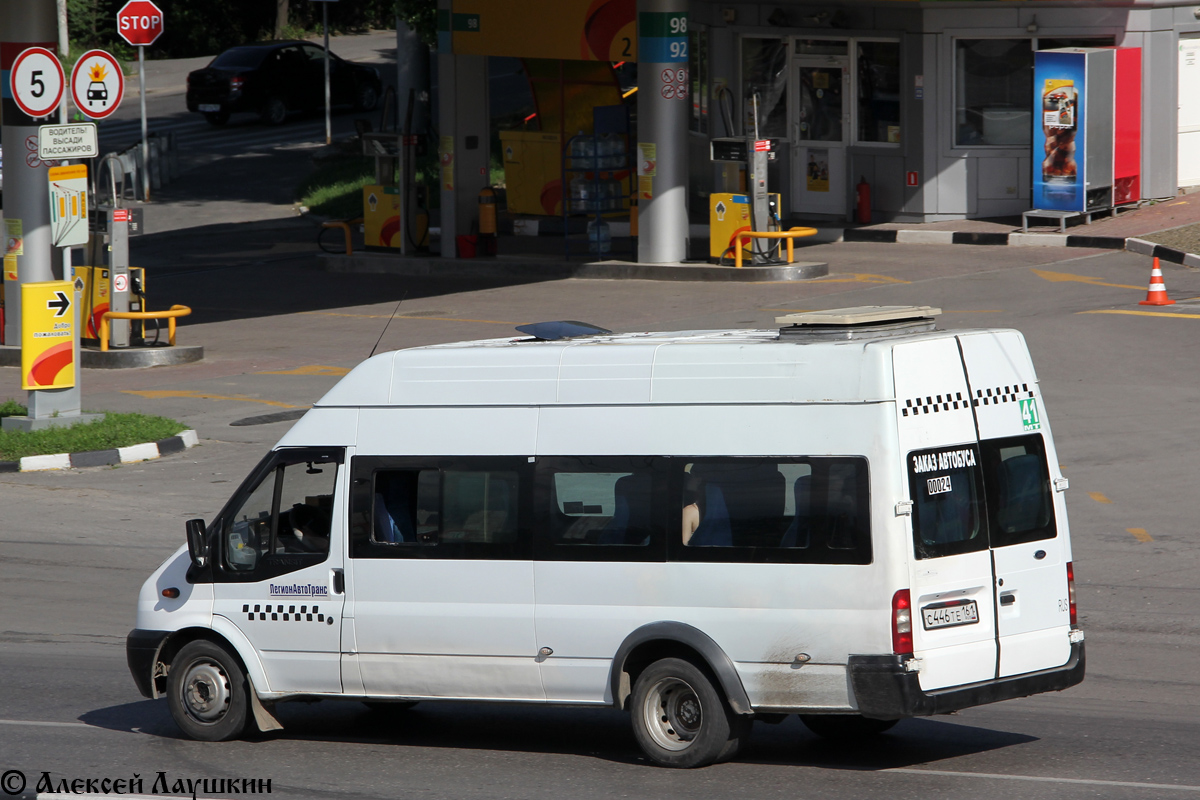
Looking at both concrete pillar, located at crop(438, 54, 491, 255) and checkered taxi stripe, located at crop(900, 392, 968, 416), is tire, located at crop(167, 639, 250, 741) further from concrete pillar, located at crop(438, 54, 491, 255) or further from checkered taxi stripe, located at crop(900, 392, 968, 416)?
concrete pillar, located at crop(438, 54, 491, 255)

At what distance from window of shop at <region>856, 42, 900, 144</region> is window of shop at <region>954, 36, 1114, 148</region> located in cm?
113

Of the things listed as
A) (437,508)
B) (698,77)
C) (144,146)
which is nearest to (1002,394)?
(437,508)

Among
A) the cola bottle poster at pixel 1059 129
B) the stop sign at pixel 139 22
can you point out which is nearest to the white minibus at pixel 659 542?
the cola bottle poster at pixel 1059 129

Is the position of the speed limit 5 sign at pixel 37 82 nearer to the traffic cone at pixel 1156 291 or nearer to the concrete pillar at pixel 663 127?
the concrete pillar at pixel 663 127

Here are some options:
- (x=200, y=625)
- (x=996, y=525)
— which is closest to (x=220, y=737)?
Result: (x=200, y=625)

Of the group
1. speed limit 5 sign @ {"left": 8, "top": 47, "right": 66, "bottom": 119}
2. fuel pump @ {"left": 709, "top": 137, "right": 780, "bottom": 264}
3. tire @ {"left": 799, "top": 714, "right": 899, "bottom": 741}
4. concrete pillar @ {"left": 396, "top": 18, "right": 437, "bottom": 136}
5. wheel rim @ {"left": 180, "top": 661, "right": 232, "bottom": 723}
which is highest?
concrete pillar @ {"left": 396, "top": 18, "right": 437, "bottom": 136}

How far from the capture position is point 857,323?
23.4 ft

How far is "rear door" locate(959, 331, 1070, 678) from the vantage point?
7039 millimetres

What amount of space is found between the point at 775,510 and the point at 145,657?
3436mm

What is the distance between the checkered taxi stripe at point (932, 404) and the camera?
678cm

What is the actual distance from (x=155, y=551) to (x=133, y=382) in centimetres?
792

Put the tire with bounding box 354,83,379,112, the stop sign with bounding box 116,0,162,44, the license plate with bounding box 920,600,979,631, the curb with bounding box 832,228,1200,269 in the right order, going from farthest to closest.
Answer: the tire with bounding box 354,83,379,112 → the stop sign with bounding box 116,0,162,44 → the curb with bounding box 832,228,1200,269 → the license plate with bounding box 920,600,979,631

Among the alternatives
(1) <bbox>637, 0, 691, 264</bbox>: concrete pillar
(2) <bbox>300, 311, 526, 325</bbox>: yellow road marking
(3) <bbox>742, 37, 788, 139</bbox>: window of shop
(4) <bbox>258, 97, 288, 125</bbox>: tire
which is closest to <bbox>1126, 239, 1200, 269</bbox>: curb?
(1) <bbox>637, 0, 691, 264</bbox>: concrete pillar

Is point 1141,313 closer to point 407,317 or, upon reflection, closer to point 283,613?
point 407,317
